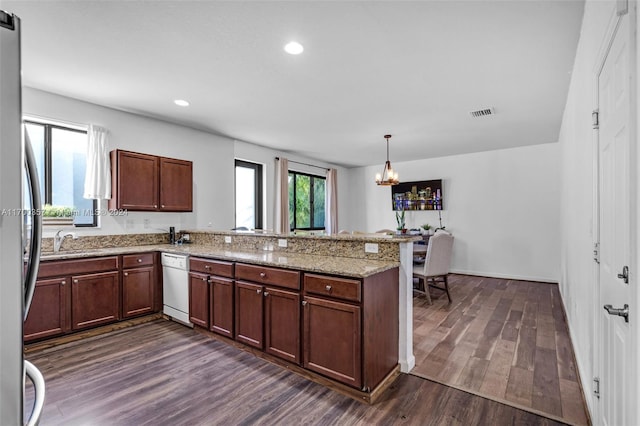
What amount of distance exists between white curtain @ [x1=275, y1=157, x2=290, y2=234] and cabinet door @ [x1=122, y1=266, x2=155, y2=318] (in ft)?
8.88

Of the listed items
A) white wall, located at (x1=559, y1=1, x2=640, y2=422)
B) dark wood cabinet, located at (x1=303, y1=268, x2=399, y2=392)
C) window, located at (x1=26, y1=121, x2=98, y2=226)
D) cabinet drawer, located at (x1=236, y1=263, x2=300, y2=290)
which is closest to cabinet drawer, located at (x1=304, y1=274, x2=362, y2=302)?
dark wood cabinet, located at (x1=303, y1=268, x2=399, y2=392)

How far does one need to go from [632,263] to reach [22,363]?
183 centimetres

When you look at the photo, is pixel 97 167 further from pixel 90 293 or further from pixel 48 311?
pixel 48 311

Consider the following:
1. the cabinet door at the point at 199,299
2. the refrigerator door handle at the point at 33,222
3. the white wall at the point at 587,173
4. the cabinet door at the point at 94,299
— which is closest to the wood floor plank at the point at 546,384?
the white wall at the point at 587,173

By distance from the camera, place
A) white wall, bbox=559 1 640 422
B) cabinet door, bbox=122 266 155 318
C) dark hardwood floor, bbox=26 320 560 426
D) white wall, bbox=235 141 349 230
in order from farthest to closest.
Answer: white wall, bbox=235 141 349 230
cabinet door, bbox=122 266 155 318
dark hardwood floor, bbox=26 320 560 426
white wall, bbox=559 1 640 422

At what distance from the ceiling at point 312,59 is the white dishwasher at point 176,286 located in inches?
73.5

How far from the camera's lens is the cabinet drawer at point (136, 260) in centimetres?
355

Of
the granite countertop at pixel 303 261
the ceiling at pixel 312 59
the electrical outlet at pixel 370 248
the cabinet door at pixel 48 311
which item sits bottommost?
the cabinet door at pixel 48 311

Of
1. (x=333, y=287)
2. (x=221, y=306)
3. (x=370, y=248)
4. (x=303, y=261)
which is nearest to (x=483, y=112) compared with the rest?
(x=370, y=248)

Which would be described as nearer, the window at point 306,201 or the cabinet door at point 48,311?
the cabinet door at point 48,311

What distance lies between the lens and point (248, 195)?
235 inches

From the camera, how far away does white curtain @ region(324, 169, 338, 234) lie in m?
7.77

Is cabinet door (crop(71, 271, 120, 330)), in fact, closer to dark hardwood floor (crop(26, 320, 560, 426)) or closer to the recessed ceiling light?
dark hardwood floor (crop(26, 320, 560, 426))

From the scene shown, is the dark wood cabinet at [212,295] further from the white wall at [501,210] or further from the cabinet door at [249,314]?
the white wall at [501,210]
